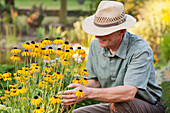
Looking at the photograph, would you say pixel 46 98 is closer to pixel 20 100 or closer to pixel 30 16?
pixel 20 100

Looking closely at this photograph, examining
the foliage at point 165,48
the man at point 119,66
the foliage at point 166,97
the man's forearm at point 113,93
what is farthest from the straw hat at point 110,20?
the foliage at point 165,48

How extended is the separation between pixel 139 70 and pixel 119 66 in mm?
261

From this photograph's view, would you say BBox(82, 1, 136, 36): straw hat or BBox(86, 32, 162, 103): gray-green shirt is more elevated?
BBox(82, 1, 136, 36): straw hat

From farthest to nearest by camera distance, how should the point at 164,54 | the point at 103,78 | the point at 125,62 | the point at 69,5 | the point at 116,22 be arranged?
the point at 69,5
the point at 164,54
the point at 103,78
the point at 125,62
the point at 116,22

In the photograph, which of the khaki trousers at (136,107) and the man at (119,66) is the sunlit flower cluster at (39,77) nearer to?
the man at (119,66)

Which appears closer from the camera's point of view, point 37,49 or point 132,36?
point 37,49

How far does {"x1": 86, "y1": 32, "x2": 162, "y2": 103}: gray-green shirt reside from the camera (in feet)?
7.96

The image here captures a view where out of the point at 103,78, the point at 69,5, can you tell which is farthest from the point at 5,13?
the point at 103,78

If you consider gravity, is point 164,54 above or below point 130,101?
below

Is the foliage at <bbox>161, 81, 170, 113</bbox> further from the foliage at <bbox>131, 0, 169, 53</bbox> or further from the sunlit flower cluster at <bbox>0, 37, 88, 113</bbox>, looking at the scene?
the foliage at <bbox>131, 0, 169, 53</bbox>

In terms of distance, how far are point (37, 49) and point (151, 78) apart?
1153 millimetres

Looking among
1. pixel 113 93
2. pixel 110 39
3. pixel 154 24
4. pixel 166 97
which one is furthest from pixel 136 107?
pixel 154 24

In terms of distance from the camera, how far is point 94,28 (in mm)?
2480

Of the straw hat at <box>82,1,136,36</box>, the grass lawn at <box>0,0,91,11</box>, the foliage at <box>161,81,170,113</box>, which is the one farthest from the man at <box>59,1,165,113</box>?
the grass lawn at <box>0,0,91,11</box>
